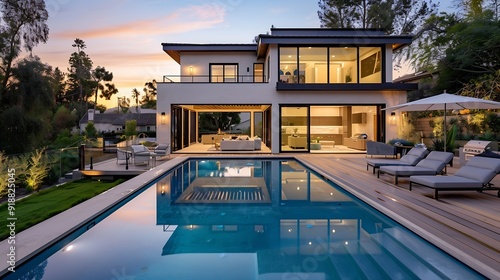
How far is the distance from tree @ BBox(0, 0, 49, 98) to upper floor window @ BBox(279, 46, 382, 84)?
568 inches

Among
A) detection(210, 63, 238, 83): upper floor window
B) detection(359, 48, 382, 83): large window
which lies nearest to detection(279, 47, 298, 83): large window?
detection(359, 48, 382, 83): large window

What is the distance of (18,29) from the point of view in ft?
61.0

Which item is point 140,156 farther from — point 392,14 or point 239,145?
point 392,14

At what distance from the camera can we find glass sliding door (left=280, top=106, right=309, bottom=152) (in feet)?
54.4

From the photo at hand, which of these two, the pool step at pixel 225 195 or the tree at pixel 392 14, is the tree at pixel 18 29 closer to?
the pool step at pixel 225 195

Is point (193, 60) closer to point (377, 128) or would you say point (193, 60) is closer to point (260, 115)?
point (260, 115)

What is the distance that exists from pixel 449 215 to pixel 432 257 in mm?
1469

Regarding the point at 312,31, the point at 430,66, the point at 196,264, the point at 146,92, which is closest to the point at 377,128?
the point at 312,31

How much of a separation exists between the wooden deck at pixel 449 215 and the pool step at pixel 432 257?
0.08 metres

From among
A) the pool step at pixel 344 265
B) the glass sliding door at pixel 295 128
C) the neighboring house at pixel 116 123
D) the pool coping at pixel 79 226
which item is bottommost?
the pool step at pixel 344 265

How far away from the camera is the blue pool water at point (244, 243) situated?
379 cm

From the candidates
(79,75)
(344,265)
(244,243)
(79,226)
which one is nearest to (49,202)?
(79,226)

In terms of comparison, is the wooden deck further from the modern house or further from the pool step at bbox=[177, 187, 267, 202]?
the modern house

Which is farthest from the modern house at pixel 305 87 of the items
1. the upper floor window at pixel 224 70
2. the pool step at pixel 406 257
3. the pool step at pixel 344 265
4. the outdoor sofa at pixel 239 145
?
the pool step at pixel 344 265
